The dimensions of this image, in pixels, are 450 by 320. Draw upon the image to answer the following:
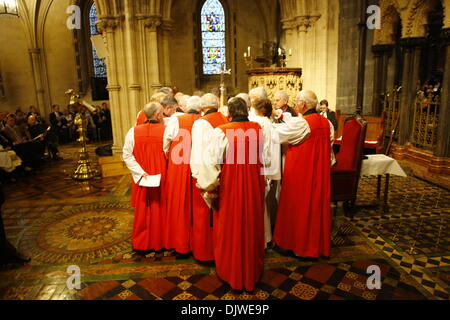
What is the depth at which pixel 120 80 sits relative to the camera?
29.5 ft

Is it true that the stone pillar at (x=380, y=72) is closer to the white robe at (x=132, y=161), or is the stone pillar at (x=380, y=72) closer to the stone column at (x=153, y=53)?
the stone column at (x=153, y=53)

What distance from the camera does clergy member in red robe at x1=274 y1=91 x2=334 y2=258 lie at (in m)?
3.57

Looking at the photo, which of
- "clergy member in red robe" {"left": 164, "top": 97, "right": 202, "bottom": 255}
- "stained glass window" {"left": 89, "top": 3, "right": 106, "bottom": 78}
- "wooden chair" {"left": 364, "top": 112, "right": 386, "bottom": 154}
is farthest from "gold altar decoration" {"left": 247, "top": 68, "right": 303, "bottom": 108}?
"stained glass window" {"left": 89, "top": 3, "right": 106, "bottom": 78}

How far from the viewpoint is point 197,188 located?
351 cm

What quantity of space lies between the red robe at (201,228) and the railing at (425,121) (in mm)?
6128

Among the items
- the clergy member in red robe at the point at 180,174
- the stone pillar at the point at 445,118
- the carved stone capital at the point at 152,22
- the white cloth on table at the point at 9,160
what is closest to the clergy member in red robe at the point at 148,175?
the clergy member in red robe at the point at 180,174

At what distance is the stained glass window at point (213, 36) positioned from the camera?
44.4 feet

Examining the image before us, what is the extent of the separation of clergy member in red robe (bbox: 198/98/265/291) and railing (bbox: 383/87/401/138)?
7.17 meters

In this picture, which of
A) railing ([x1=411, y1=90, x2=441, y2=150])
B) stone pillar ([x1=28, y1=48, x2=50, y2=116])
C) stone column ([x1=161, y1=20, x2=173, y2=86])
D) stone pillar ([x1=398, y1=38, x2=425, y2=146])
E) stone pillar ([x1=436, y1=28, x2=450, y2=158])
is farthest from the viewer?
stone pillar ([x1=28, y1=48, x2=50, y2=116])

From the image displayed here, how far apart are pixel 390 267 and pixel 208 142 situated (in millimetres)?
2392

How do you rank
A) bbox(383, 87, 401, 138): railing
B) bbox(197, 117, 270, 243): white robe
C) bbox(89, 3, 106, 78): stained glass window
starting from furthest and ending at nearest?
bbox(89, 3, 106, 78): stained glass window → bbox(383, 87, 401, 138): railing → bbox(197, 117, 270, 243): white robe

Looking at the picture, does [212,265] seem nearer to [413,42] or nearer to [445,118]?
[445,118]

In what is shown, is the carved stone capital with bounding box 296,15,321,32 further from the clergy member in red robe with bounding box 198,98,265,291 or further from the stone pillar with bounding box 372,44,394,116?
the clergy member in red robe with bounding box 198,98,265,291

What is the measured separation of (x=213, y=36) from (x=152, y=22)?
5.27 meters
